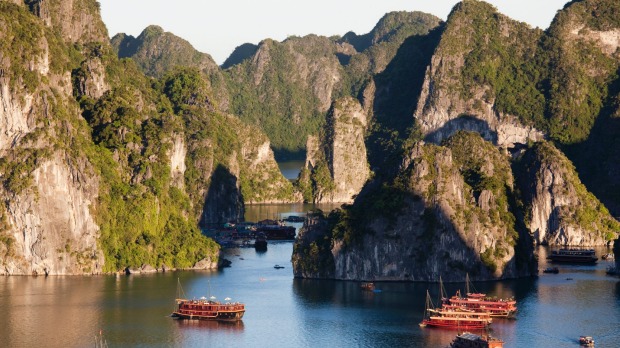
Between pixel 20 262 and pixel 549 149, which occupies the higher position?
pixel 549 149

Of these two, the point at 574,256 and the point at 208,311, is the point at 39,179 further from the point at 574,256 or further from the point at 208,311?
the point at 574,256

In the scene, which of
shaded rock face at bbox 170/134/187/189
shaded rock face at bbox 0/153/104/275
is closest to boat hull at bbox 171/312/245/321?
shaded rock face at bbox 0/153/104/275

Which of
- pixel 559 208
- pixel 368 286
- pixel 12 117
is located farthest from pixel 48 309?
pixel 559 208

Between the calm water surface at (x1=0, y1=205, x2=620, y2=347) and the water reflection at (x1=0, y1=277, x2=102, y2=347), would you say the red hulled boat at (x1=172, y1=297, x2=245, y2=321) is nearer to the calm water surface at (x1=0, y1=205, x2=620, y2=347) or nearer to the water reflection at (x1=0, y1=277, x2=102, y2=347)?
the calm water surface at (x1=0, y1=205, x2=620, y2=347)

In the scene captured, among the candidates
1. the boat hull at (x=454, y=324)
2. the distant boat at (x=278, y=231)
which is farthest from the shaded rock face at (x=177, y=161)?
the boat hull at (x=454, y=324)

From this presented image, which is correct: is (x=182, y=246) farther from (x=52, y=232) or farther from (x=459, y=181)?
(x=459, y=181)

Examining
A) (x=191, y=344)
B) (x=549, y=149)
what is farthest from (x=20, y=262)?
(x=549, y=149)
